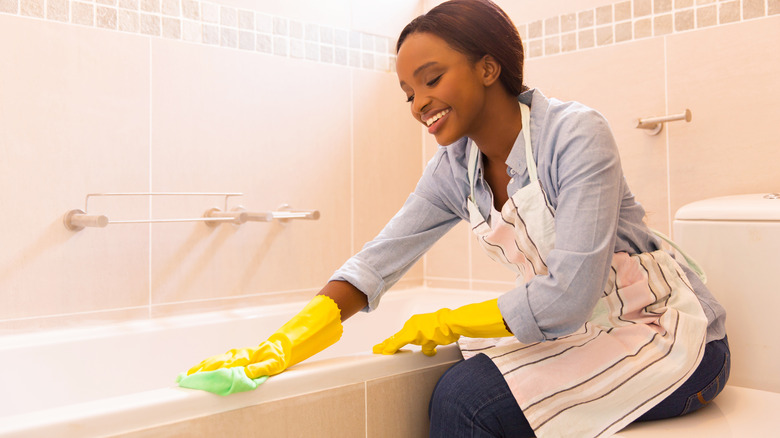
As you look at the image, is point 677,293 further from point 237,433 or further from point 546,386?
point 237,433

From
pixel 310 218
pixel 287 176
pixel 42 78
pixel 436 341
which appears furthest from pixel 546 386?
pixel 42 78

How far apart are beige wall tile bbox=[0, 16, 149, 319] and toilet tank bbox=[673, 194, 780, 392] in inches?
57.5

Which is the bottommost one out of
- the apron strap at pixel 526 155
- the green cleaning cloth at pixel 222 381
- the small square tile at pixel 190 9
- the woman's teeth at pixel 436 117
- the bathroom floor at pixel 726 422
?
the bathroom floor at pixel 726 422

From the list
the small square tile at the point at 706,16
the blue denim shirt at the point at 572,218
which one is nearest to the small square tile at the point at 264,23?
the blue denim shirt at the point at 572,218

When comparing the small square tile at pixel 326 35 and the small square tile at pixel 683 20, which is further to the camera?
the small square tile at pixel 326 35

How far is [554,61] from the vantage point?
2266 mm

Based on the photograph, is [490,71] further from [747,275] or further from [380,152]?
[380,152]

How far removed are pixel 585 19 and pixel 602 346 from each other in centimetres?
134

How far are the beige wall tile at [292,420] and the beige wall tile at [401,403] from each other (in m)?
0.03

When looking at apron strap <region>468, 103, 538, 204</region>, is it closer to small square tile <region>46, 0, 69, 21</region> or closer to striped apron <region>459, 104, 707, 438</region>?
striped apron <region>459, 104, 707, 438</region>

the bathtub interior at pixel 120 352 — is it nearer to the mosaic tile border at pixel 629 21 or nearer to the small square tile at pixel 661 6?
the mosaic tile border at pixel 629 21

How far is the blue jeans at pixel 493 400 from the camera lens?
3.83 feet

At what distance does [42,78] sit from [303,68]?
82 centimetres

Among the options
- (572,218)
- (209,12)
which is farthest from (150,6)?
(572,218)
